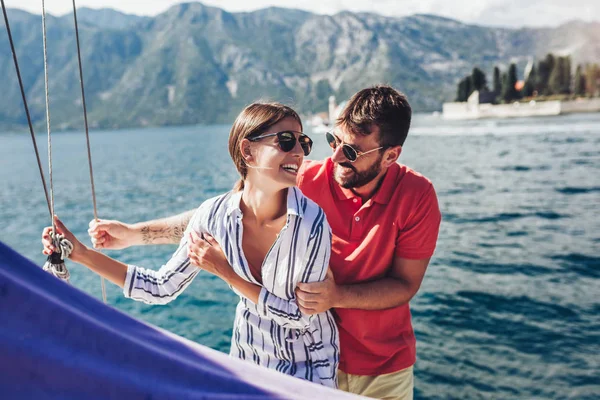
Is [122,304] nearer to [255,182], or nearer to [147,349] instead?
[255,182]

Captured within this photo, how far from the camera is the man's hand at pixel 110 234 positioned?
3.08 meters

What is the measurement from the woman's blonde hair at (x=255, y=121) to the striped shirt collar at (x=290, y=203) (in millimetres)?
172

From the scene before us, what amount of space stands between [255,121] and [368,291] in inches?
44.1

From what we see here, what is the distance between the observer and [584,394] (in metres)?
6.82

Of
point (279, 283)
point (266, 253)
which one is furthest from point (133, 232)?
point (279, 283)

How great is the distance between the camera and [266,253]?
273 cm

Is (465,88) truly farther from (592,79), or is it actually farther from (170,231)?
(170,231)

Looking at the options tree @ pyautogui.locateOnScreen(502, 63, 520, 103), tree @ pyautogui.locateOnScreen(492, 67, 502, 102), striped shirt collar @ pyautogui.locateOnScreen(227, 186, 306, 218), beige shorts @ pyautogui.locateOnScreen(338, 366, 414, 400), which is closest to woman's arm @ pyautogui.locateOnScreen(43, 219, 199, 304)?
striped shirt collar @ pyautogui.locateOnScreen(227, 186, 306, 218)

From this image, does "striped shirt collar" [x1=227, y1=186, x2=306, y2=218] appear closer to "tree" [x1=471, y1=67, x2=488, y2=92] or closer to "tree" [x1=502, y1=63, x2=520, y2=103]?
"tree" [x1=502, y1=63, x2=520, y2=103]

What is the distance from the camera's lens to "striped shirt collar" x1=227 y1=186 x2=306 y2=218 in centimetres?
257

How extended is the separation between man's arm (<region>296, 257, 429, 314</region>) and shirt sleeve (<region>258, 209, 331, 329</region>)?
48 millimetres

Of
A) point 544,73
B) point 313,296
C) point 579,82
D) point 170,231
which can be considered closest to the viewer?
point 313,296

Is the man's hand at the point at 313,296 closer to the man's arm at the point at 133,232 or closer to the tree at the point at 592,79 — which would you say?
the man's arm at the point at 133,232

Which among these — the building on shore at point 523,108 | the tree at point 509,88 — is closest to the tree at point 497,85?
the building on shore at point 523,108
